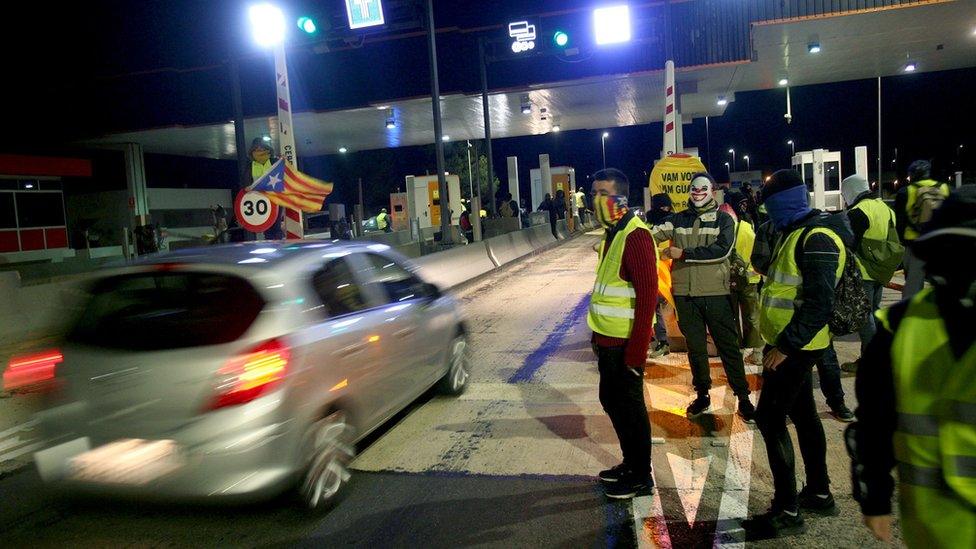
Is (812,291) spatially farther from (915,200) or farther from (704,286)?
(915,200)

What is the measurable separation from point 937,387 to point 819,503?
2.50 m

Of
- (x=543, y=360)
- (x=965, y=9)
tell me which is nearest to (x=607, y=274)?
(x=543, y=360)

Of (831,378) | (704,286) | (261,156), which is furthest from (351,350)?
(261,156)

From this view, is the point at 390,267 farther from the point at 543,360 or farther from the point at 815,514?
the point at 815,514

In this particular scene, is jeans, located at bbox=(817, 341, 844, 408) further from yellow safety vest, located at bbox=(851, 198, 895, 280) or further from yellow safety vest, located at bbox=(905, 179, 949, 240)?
yellow safety vest, located at bbox=(905, 179, 949, 240)

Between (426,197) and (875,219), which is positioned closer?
(875,219)

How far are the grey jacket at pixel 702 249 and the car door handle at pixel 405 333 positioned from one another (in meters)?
2.06

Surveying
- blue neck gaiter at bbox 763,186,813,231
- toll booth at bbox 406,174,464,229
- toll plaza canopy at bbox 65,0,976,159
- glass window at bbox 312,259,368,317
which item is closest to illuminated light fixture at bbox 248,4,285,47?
toll plaza canopy at bbox 65,0,976,159

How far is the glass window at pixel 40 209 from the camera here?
Result: 1217 inches

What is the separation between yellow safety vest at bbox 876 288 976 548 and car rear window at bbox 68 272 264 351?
3212 millimetres

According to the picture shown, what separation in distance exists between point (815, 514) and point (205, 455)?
333 cm

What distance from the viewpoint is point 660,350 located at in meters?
8.42

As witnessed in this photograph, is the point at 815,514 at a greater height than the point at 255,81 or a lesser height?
lesser

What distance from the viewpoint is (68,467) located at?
3963 mm
